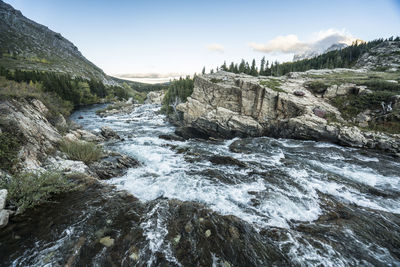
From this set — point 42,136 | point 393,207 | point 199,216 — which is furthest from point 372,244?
point 42,136

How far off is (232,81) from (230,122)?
11254 millimetres

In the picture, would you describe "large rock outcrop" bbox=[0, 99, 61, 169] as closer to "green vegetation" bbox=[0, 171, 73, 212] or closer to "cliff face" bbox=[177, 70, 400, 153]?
"green vegetation" bbox=[0, 171, 73, 212]

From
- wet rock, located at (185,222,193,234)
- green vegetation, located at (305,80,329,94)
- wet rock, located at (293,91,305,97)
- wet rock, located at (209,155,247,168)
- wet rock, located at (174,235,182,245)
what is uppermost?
green vegetation, located at (305,80,329,94)

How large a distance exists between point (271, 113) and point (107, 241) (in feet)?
86.8

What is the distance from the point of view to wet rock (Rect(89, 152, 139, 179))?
10.1m

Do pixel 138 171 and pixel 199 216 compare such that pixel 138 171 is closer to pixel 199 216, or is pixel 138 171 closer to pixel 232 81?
pixel 199 216

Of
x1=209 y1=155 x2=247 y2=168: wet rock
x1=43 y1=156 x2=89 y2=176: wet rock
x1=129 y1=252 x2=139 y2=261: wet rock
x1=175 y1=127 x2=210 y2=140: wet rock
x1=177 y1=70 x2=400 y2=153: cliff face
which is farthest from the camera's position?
x1=175 y1=127 x2=210 y2=140: wet rock

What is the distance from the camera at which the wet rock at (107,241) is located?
497 cm

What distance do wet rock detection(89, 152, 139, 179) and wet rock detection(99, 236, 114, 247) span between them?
565cm

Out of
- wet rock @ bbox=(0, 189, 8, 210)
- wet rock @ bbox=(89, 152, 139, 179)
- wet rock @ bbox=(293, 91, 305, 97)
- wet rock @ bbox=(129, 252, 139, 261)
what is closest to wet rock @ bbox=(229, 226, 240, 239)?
wet rock @ bbox=(129, 252, 139, 261)

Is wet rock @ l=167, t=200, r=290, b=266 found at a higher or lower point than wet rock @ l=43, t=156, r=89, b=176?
lower

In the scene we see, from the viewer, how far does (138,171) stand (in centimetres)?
1123

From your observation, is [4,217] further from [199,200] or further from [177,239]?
[199,200]

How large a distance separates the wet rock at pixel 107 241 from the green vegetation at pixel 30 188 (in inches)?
129
